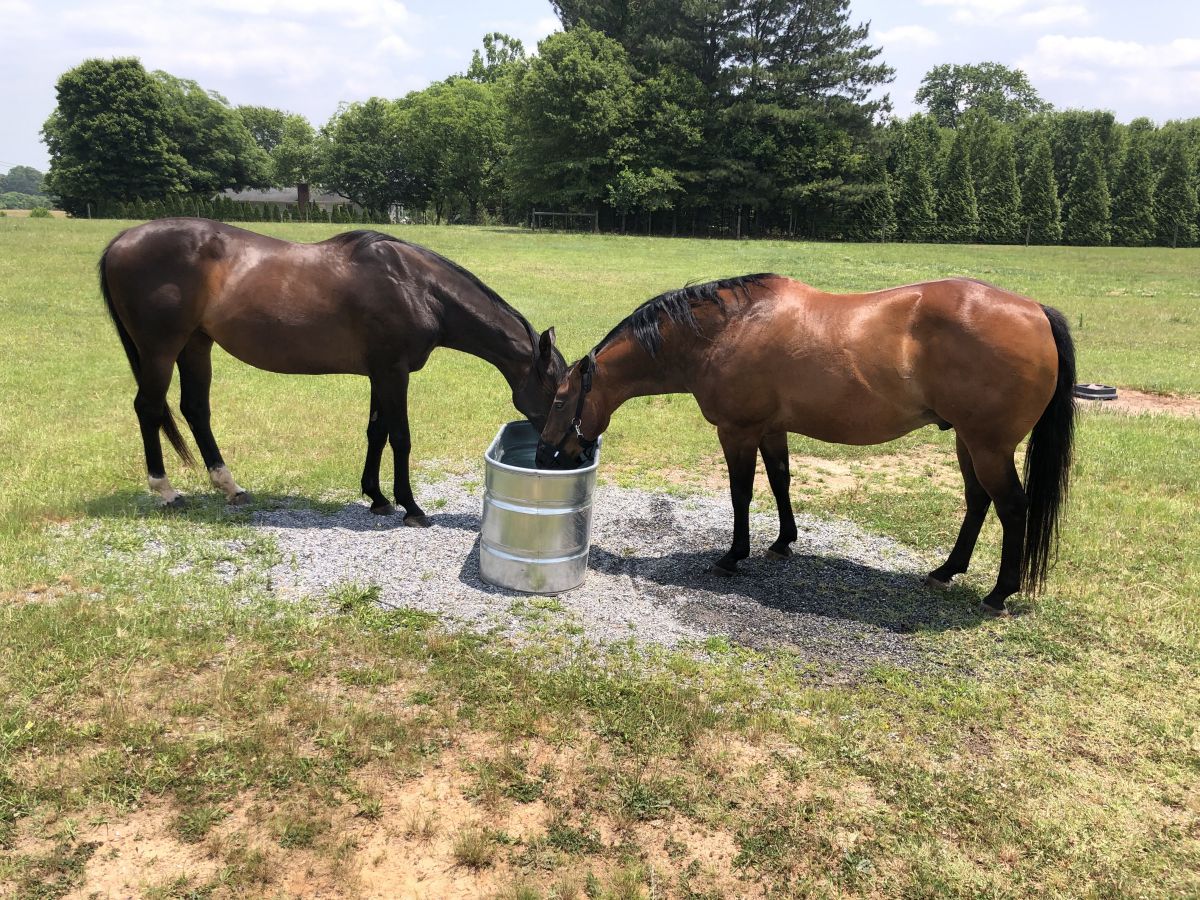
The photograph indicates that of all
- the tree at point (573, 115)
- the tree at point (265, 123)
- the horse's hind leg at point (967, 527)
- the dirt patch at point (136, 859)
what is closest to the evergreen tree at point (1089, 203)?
the tree at point (573, 115)

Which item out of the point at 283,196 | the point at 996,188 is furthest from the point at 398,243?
the point at 283,196

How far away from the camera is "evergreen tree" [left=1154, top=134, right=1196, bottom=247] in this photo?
49906 millimetres

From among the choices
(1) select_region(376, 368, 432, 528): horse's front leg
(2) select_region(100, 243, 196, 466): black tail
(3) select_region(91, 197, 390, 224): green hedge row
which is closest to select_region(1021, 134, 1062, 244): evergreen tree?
(3) select_region(91, 197, 390, 224): green hedge row

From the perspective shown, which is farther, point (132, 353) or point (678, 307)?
point (132, 353)

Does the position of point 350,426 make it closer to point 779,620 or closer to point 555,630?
point 555,630

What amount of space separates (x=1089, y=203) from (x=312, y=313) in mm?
58110

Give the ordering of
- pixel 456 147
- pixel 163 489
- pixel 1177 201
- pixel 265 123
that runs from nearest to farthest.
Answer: pixel 163 489
pixel 1177 201
pixel 456 147
pixel 265 123

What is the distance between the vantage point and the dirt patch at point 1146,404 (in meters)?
9.48

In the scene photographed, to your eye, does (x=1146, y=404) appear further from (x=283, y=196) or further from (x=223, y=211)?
(x=283, y=196)

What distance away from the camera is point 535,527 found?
4555mm

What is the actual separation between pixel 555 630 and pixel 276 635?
145cm

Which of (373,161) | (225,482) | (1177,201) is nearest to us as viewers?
(225,482)

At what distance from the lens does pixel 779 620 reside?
450 cm

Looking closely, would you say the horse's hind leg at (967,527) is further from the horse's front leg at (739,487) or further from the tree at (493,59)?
the tree at (493,59)
